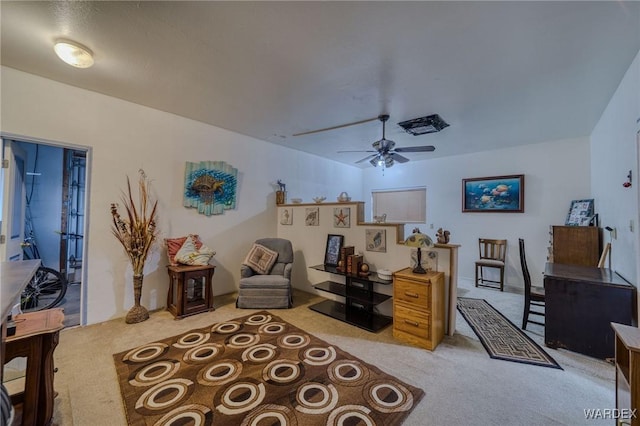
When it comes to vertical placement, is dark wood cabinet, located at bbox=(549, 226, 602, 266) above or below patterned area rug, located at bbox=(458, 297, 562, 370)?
above

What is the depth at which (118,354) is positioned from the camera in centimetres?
231

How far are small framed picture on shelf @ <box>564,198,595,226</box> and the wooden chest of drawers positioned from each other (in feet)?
9.58

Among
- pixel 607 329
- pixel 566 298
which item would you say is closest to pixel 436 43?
pixel 566 298

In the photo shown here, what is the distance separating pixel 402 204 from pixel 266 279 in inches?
162

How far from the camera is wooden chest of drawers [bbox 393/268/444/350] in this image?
2.46m

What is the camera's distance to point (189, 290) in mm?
3467

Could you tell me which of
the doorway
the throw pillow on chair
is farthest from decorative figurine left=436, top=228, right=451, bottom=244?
the doorway

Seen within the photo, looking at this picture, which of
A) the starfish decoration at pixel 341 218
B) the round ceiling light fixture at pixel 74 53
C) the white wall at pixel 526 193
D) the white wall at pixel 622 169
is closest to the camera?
the round ceiling light fixture at pixel 74 53

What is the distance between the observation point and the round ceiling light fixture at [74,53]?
80.9 inches

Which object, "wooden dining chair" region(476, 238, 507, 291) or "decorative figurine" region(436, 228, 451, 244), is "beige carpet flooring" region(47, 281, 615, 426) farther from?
"wooden dining chair" region(476, 238, 507, 291)

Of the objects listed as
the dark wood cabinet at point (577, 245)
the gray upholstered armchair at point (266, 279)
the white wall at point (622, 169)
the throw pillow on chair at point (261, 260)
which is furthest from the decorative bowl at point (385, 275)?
the dark wood cabinet at point (577, 245)

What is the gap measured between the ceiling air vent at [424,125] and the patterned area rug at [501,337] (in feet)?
8.79

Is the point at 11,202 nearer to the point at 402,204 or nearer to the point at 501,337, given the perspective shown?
the point at 501,337

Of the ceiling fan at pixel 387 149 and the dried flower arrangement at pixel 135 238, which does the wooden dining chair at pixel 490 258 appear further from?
the dried flower arrangement at pixel 135 238
